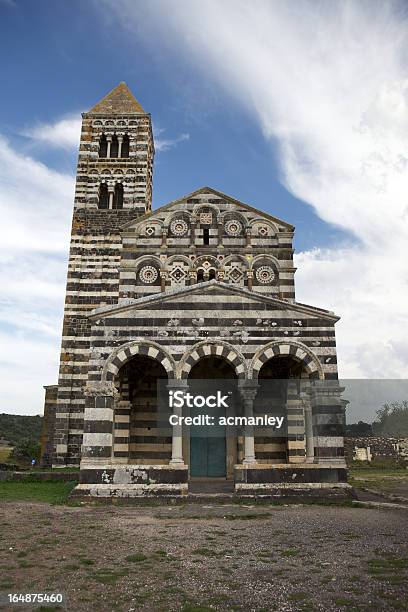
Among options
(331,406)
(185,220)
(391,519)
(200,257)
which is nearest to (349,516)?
(391,519)

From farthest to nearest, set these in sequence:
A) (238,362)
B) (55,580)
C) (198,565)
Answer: (238,362), (198,565), (55,580)

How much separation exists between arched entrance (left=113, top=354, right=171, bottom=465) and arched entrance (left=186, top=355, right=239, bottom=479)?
46.3 inches

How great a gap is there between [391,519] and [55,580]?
792cm

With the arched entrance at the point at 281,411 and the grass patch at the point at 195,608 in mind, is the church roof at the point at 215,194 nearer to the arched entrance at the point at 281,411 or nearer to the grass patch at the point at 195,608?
the arched entrance at the point at 281,411

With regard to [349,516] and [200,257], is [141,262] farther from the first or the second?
[349,516]

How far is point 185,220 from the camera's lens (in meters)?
21.6

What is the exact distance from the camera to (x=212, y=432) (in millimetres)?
18688

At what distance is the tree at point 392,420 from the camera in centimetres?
6881

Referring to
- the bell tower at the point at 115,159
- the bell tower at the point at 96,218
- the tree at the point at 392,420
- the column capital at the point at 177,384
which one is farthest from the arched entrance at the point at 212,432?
the tree at the point at 392,420

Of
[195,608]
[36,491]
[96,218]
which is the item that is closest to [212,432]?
[36,491]

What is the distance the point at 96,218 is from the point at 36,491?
15.4 m

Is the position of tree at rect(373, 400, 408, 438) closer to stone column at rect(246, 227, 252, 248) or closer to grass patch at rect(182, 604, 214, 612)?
stone column at rect(246, 227, 252, 248)

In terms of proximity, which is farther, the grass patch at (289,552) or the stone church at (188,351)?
the stone church at (188,351)

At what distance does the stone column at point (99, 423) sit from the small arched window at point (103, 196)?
612 inches
